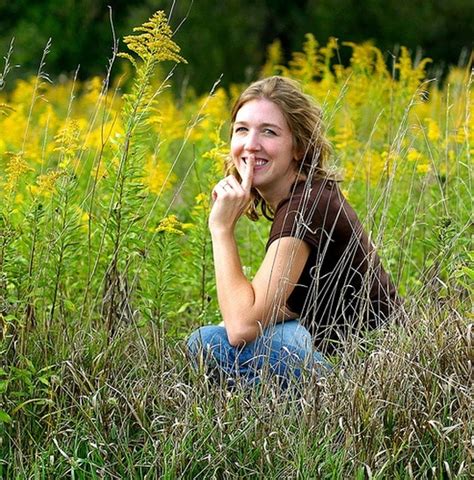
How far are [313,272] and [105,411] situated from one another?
957 mm

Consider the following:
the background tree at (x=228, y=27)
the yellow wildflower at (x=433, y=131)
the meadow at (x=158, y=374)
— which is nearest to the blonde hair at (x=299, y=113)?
the meadow at (x=158, y=374)

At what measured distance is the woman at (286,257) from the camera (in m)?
4.04

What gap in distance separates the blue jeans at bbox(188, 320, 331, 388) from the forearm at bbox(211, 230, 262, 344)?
0.19 feet

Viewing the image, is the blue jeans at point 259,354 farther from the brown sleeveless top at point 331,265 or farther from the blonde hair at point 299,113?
the blonde hair at point 299,113

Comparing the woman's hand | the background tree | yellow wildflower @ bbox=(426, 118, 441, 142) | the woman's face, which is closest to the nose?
the woman's face

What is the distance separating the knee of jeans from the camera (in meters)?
4.14

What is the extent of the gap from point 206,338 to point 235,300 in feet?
0.67

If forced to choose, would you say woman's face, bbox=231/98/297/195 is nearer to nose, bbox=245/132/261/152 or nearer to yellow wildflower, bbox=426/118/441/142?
nose, bbox=245/132/261/152

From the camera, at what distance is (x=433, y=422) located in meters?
3.45

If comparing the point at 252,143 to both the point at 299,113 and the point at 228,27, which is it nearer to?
the point at 299,113

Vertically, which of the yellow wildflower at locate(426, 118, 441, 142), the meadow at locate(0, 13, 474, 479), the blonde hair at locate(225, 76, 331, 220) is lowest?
the meadow at locate(0, 13, 474, 479)

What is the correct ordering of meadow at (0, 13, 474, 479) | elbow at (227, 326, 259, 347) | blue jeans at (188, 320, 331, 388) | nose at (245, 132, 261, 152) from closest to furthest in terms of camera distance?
meadow at (0, 13, 474, 479), blue jeans at (188, 320, 331, 388), elbow at (227, 326, 259, 347), nose at (245, 132, 261, 152)

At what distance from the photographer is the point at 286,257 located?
4070mm

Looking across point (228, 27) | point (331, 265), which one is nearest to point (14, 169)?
point (331, 265)
